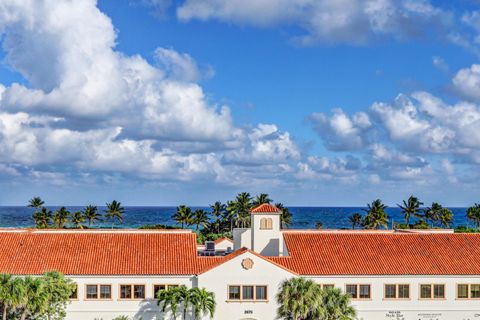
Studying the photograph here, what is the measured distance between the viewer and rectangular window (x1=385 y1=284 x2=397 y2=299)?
214 feet

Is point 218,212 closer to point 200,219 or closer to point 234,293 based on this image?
point 200,219

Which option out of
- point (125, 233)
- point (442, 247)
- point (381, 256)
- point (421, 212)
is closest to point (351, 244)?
point (381, 256)

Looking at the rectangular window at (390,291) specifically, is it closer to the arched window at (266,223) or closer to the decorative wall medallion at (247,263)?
the arched window at (266,223)

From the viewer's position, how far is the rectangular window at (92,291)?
6231cm

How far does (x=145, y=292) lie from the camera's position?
62562 millimetres

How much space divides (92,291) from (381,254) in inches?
1127

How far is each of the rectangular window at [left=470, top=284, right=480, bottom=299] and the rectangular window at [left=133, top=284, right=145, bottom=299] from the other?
105 ft

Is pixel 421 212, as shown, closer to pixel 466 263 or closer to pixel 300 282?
pixel 466 263

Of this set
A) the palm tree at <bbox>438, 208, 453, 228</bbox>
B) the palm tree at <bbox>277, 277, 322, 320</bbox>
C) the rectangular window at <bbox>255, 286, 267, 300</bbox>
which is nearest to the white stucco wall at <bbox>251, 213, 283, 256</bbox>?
the rectangular window at <bbox>255, 286, 267, 300</bbox>

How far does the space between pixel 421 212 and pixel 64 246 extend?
104 m

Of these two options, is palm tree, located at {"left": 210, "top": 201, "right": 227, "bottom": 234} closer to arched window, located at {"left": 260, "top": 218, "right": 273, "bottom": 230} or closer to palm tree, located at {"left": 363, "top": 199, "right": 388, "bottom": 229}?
palm tree, located at {"left": 363, "top": 199, "right": 388, "bottom": 229}

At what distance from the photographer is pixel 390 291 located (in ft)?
214

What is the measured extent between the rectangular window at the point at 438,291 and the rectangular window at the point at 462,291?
60.6 inches

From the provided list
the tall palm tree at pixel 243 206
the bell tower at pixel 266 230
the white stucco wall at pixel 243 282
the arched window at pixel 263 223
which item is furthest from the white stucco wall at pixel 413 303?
the tall palm tree at pixel 243 206
